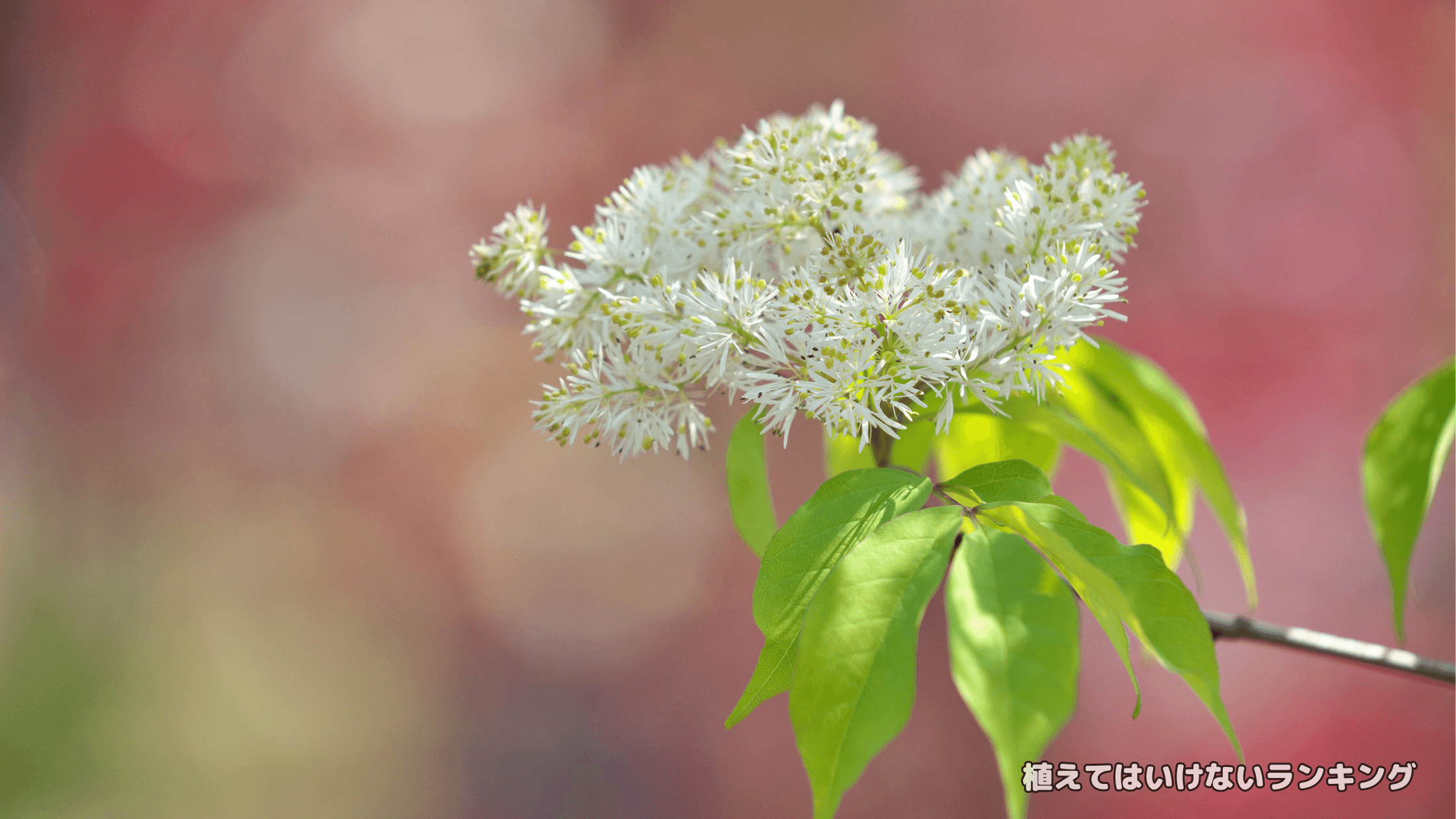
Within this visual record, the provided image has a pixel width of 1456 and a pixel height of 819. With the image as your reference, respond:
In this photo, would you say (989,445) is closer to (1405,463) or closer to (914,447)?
(914,447)

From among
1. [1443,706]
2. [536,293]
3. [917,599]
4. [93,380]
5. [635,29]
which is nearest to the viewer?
[917,599]

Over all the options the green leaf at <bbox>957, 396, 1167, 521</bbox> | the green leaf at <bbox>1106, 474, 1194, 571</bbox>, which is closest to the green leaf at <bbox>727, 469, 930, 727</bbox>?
the green leaf at <bbox>957, 396, 1167, 521</bbox>

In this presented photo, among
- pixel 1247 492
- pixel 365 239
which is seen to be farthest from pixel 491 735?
pixel 1247 492

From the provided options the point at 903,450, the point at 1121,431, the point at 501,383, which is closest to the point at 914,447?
the point at 903,450

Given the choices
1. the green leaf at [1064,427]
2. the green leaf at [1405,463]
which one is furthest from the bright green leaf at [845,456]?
the green leaf at [1405,463]

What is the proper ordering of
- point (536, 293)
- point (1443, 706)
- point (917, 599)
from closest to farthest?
1. point (917, 599)
2. point (536, 293)
3. point (1443, 706)

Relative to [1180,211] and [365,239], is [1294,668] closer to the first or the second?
[1180,211]

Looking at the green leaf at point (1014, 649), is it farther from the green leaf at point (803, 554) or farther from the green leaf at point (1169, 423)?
the green leaf at point (1169, 423)
